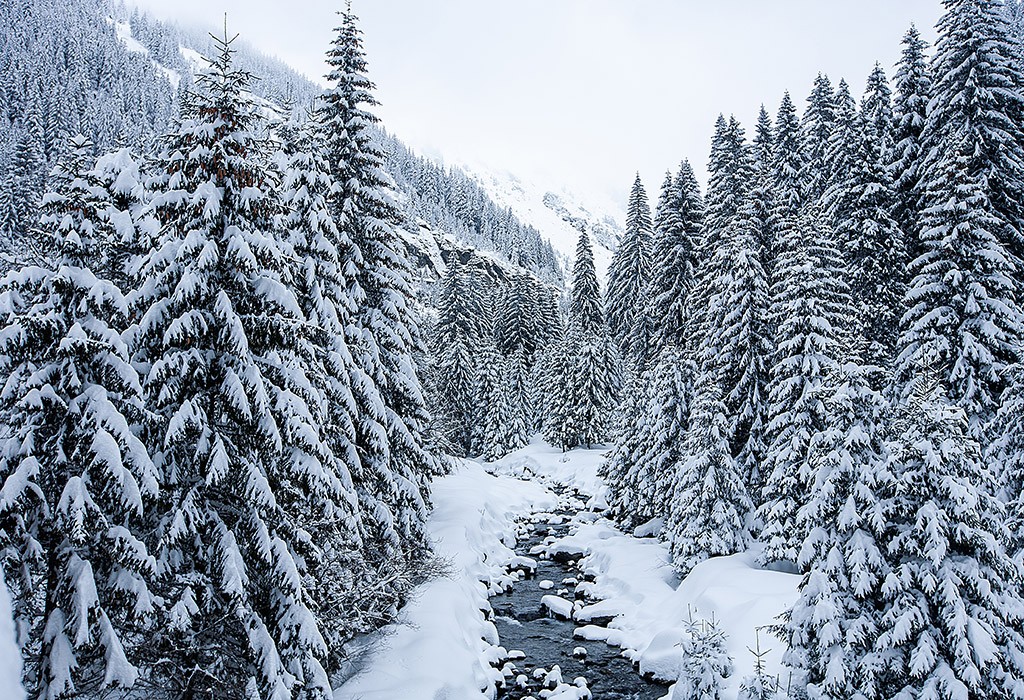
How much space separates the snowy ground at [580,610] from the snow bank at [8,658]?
654cm

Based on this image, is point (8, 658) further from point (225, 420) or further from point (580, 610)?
point (580, 610)

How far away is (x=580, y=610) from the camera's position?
74.8ft

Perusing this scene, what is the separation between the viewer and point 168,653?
1024 centimetres

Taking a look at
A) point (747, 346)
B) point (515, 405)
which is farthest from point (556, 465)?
point (747, 346)

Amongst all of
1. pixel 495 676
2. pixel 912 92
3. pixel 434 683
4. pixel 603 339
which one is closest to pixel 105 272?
pixel 434 683

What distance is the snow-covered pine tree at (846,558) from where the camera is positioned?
35.1ft

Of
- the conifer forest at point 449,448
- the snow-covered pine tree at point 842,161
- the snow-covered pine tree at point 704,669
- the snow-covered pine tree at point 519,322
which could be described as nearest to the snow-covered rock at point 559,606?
the conifer forest at point 449,448

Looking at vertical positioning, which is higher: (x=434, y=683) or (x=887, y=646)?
(x=887, y=646)

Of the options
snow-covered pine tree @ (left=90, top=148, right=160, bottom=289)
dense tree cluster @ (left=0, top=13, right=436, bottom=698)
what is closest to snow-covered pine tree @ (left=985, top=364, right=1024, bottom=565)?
dense tree cluster @ (left=0, top=13, right=436, bottom=698)

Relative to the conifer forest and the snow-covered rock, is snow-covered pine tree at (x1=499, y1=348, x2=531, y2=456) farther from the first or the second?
the snow-covered rock

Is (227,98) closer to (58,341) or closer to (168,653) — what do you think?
(58,341)

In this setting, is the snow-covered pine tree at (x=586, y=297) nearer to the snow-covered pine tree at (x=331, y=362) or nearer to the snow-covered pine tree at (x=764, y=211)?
the snow-covered pine tree at (x=764, y=211)

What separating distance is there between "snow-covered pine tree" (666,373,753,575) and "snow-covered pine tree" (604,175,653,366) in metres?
12.9

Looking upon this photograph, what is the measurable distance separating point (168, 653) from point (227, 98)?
996cm
